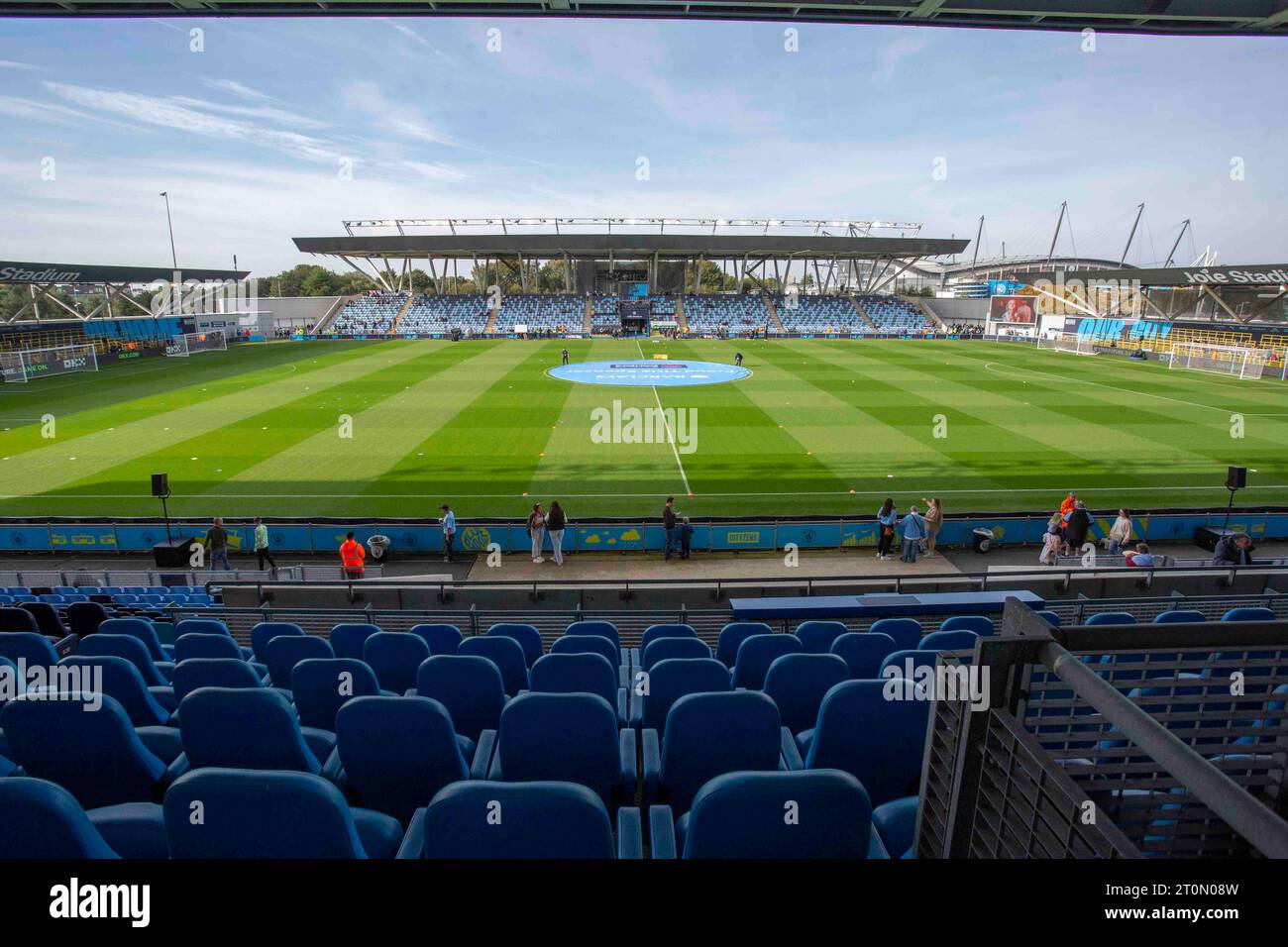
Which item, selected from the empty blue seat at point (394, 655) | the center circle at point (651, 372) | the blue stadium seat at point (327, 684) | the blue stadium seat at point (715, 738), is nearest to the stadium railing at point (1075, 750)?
the blue stadium seat at point (715, 738)

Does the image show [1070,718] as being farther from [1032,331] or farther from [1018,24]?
[1032,331]

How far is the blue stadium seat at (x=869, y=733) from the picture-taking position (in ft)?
13.1

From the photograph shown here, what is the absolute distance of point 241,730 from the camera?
3803 mm

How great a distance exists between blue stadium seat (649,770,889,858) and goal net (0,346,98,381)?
54198 mm

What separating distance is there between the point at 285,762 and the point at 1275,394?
4905 centimetres

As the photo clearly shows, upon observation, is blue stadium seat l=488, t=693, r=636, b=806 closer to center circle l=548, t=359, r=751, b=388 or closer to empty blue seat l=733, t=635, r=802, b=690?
empty blue seat l=733, t=635, r=802, b=690

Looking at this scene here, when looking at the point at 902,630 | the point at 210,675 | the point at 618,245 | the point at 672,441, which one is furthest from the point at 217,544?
the point at 618,245

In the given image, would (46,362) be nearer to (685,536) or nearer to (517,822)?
(685,536)

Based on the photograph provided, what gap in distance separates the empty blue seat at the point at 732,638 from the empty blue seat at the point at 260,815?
5202mm

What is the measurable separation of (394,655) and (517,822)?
4.20 metres

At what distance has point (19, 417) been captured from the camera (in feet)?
102

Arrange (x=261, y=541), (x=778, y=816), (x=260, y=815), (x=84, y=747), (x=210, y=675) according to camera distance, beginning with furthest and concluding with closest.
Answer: (x=261, y=541), (x=210, y=675), (x=84, y=747), (x=778, y=816), (x=260, y=815)
